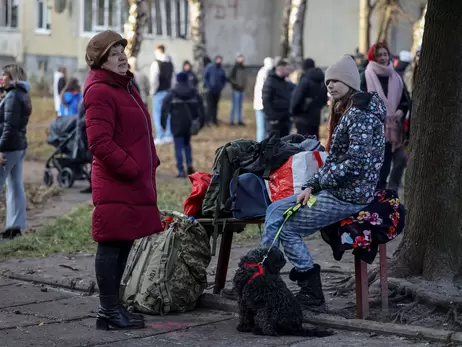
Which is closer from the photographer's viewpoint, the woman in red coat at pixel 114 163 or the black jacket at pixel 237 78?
the woman in red coat at pixel 114 163

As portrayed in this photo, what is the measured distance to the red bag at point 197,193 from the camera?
26.3ft

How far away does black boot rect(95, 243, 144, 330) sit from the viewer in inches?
282

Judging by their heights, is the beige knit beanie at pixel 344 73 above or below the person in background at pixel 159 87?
above

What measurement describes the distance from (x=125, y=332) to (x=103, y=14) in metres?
36.1

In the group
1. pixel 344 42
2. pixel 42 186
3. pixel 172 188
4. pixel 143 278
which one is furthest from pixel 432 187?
pixel 344 42

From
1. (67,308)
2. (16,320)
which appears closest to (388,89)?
(67,308)

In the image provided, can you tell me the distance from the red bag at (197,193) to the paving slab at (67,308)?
1015 millimetres

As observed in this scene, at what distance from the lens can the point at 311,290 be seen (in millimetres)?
7453

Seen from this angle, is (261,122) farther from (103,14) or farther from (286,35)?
(103,14)

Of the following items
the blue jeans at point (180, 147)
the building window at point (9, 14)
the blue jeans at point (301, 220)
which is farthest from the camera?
the building window at point (9, 14)

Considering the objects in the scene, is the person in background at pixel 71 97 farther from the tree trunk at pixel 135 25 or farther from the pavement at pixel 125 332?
the pavement at pixel 125 332

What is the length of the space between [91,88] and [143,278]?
1536 mm

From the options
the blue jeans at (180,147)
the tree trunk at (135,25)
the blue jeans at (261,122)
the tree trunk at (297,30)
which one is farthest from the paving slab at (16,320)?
the tree trunk at (297,30)

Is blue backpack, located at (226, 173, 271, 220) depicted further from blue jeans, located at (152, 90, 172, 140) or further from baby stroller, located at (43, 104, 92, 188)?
blue jeans, located at (152, 90, 172, 140)
